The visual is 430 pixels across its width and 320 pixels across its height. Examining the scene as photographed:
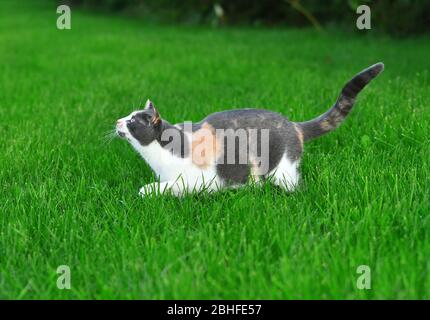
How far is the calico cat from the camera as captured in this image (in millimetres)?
2709

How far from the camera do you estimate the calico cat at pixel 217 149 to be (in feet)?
8.89

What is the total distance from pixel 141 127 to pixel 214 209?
0.59 meters

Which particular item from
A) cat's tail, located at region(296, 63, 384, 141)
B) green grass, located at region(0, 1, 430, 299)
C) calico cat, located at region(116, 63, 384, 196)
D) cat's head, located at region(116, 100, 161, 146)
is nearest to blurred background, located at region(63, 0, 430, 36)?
green grass, located at region(0, 1, 430, 299)

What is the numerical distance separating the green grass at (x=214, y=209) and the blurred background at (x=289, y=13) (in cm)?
427

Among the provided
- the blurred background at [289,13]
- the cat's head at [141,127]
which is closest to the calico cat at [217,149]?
the cat's head at [141,127]

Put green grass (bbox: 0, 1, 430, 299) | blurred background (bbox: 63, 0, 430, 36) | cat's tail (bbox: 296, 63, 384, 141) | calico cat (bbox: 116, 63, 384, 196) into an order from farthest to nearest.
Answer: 1. blurred background (bbox: 63, 0, 430, 36)
2. cat's tail (bbox: 296, 63, 384, 141)
3. calico cat (bbox: 116, 63, 384, 196)
4. green grass (bbox: 0, 1, 430, 299)

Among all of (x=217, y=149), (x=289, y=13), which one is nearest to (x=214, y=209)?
(x=217, y=149)

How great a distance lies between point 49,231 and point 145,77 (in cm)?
443

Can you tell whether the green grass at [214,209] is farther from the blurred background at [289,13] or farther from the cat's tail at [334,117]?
the blurred background at [289,13]

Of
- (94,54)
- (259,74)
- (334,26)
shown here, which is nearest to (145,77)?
(259,74)

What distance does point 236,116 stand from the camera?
2.81 meters

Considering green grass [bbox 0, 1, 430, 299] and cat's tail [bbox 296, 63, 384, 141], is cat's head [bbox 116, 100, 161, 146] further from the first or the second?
cat's tail [bbox 296, 63, 384, 141]

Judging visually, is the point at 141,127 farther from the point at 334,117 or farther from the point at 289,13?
the point at 289,13
